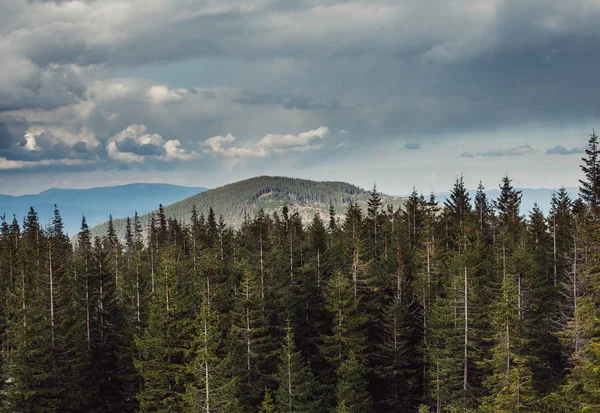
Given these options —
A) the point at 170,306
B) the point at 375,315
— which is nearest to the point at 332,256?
the point at 375,315

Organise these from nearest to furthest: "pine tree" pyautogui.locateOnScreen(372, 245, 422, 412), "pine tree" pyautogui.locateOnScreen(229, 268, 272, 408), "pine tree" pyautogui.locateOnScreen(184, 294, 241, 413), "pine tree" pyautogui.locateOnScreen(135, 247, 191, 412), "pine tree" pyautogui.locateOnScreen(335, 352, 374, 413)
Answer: "pine tree" pyautogui.locateOnScreen(184, 294, 241, 413) < "pine tree" pyautogui.locateOnScreen(135, 247, 191, 412) < "pine tree" pyautogui.locateOnScreen(335, 352, 374, 413) < "pine tree" pyautogui.locateOnScreen(229, 268, 272, 408) < "pine tree" pyautogui.locateOnScreen(372, 245, 422, 412)

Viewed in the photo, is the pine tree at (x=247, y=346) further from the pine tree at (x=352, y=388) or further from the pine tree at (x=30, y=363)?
the pine tree at (x=30, y=363)

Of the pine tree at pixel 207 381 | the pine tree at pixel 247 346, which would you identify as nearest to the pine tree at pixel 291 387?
the pine tree at pixel 247 346

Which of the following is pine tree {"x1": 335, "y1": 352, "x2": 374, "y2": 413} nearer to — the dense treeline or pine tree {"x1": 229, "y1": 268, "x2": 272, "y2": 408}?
the dense treeline

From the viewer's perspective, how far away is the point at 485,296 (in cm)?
3681

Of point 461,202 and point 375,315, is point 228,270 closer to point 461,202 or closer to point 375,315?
point 375,315

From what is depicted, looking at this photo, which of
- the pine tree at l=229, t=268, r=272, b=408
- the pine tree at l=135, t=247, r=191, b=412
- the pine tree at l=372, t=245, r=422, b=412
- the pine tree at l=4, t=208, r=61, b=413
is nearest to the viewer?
the pine tree at l=4, t=208, r=61, b=413

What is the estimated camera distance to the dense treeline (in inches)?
1054

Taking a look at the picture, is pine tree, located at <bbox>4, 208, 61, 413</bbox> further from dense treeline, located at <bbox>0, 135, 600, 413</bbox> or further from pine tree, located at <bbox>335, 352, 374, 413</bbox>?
Result: pine tree, located at <bbox>335, 352, 374, 413</bbox>

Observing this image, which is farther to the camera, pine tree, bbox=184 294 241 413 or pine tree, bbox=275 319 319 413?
pine tree, bbox=275 319 319 413

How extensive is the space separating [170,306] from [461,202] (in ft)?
170

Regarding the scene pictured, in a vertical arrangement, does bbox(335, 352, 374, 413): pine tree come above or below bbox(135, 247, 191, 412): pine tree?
below

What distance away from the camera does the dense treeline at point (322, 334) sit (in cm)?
2678

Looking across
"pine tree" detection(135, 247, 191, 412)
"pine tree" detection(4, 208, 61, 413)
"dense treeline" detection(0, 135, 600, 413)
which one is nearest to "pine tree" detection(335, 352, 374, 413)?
"dense treeline" detection(0, 135, 600, 413)
